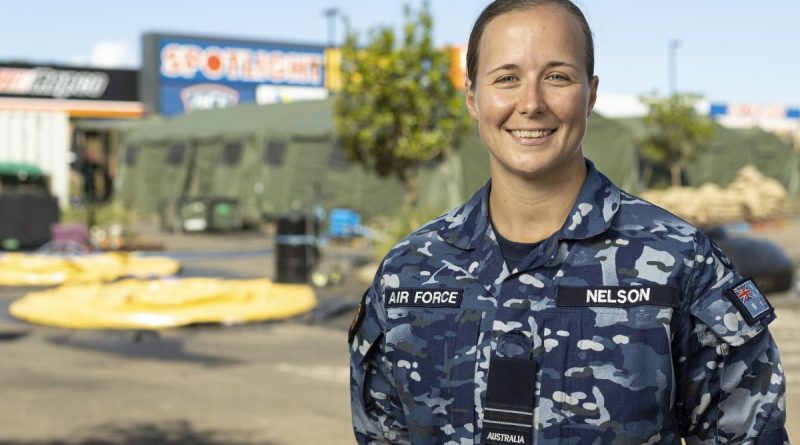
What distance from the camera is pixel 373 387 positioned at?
8.42 ft

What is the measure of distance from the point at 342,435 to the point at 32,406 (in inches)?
114

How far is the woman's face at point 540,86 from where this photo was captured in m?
2.33

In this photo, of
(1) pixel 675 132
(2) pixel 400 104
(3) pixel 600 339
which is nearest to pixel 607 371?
(3) pixel 600 339

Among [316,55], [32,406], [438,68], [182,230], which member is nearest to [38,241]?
[182,230]

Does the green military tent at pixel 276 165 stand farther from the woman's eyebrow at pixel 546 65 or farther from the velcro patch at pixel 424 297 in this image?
the woman's eyebrow at pixel 546 65

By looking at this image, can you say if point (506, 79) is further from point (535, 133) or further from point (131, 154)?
point (131, 154)

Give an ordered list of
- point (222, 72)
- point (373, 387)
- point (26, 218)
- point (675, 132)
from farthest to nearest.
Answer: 1. point (222, 72)
2. point (675, 132)
3. point (26, 218)
4. point (373, 387)

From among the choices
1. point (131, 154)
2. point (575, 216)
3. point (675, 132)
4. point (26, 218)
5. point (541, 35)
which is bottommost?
point (131, 154)

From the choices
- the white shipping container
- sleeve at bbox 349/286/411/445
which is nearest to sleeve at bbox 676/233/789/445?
sleeve at bbox 349/286/411/445

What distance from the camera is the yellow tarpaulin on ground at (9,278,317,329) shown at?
1360cm

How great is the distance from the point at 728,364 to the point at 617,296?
0.86 feet

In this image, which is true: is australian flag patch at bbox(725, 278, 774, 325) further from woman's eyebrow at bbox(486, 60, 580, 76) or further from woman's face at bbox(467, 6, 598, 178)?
woman's eyebrow at bbox(486, 60, 580, 76)

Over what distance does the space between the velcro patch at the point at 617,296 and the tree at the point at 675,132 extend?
3719cm

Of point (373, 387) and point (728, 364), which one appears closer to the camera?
point (728, 364)
